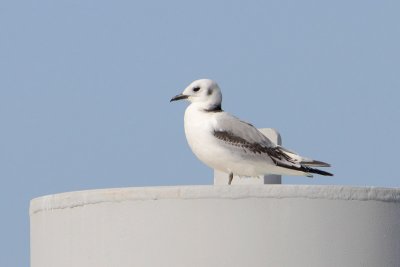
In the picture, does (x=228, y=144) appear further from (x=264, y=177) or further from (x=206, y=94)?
(x=264, y=177)

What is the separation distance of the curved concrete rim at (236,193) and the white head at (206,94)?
9.44 ft

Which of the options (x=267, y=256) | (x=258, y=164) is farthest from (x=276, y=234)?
(x=258, y=164)

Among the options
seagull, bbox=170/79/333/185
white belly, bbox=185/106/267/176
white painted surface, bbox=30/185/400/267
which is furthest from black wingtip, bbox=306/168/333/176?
white painted surface, bbox=30/185/400/267

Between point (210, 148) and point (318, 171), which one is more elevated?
point (210, 148)

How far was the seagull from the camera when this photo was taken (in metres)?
14.8

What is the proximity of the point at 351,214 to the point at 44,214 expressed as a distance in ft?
12.5

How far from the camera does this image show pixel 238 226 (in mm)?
12008

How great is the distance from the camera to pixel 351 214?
488 inches

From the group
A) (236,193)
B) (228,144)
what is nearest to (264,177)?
(228,144)

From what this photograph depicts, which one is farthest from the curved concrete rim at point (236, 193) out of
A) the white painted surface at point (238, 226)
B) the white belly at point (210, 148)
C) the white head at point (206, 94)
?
the white head at point (206, 94)

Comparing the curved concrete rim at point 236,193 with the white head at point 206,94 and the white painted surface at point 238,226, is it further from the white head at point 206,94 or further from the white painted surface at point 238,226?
the white head at point 206,94

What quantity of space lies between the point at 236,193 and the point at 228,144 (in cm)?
279

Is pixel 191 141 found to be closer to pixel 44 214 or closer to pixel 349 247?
pixel 44 214

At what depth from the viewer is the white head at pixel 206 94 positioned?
49.4ft
